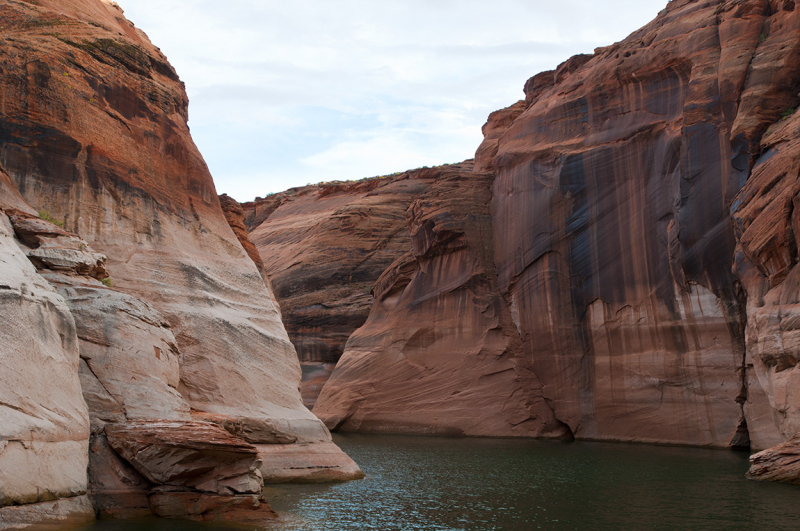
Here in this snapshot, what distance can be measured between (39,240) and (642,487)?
15.2 metres

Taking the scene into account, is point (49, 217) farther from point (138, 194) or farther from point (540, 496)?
point (540, 496)

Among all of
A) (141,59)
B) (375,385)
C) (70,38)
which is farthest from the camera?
(375,385)

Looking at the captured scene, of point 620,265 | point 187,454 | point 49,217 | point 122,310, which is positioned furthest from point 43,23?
point 620,265

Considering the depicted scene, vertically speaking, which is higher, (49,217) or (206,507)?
(49,217)

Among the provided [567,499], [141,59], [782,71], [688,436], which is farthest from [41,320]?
[782,71]

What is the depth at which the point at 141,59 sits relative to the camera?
76.6ft

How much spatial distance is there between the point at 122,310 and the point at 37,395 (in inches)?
141

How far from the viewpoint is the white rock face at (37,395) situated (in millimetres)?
10727

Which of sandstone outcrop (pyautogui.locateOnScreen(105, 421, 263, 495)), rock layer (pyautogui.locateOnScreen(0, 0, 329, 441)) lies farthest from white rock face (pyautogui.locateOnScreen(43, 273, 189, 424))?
rock layer (pyautogui.locateOnScreen(0, 0, 329, 441))

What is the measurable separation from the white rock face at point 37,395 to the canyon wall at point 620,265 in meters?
18.6

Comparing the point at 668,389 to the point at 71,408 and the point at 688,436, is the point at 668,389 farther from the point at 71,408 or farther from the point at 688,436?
the point at 71,408

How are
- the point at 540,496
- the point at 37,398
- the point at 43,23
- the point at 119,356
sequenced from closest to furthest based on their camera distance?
the point at 37,398, the point at 119,356, the point at 540,496, the point at 43,23

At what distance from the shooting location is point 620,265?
1281 inches

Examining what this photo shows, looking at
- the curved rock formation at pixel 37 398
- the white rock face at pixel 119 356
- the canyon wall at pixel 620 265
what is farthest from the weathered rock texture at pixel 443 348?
the curved rock formation at pixel 37 398
